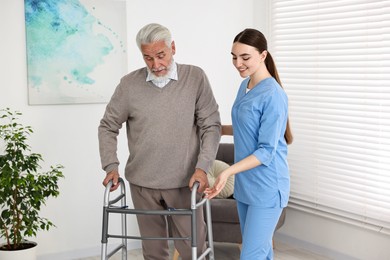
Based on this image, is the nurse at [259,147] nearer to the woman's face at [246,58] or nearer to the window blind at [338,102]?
the woman's face at [246,58]

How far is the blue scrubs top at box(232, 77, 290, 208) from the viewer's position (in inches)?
103

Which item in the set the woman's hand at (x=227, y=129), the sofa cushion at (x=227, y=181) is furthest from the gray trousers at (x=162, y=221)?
the sofa cushion at (x=227, y=181)

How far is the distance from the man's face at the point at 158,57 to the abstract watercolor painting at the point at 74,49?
1.68 meters

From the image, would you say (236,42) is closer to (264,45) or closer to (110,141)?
(264,45)

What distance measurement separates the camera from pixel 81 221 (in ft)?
14.5

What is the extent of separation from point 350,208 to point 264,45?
6.16 ft

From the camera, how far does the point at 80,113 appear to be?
4328mm

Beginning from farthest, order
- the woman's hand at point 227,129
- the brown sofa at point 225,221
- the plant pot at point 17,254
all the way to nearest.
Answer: the brown sofa at point 225,221 → the plant pot at point 17,254 → the woman's hand at point 227,129

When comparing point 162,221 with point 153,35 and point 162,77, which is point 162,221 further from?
point 153,35

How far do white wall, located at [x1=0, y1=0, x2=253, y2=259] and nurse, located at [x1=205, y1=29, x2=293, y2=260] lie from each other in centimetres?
186

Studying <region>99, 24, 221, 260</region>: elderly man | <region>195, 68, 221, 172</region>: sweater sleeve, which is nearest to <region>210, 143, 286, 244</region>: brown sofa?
<region>99, 24, 221, 260</region>: elderly man

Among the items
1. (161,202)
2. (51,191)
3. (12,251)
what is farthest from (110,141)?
(12,251)

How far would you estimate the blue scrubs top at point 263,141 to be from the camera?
8.54ft

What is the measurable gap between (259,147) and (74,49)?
208 cm
